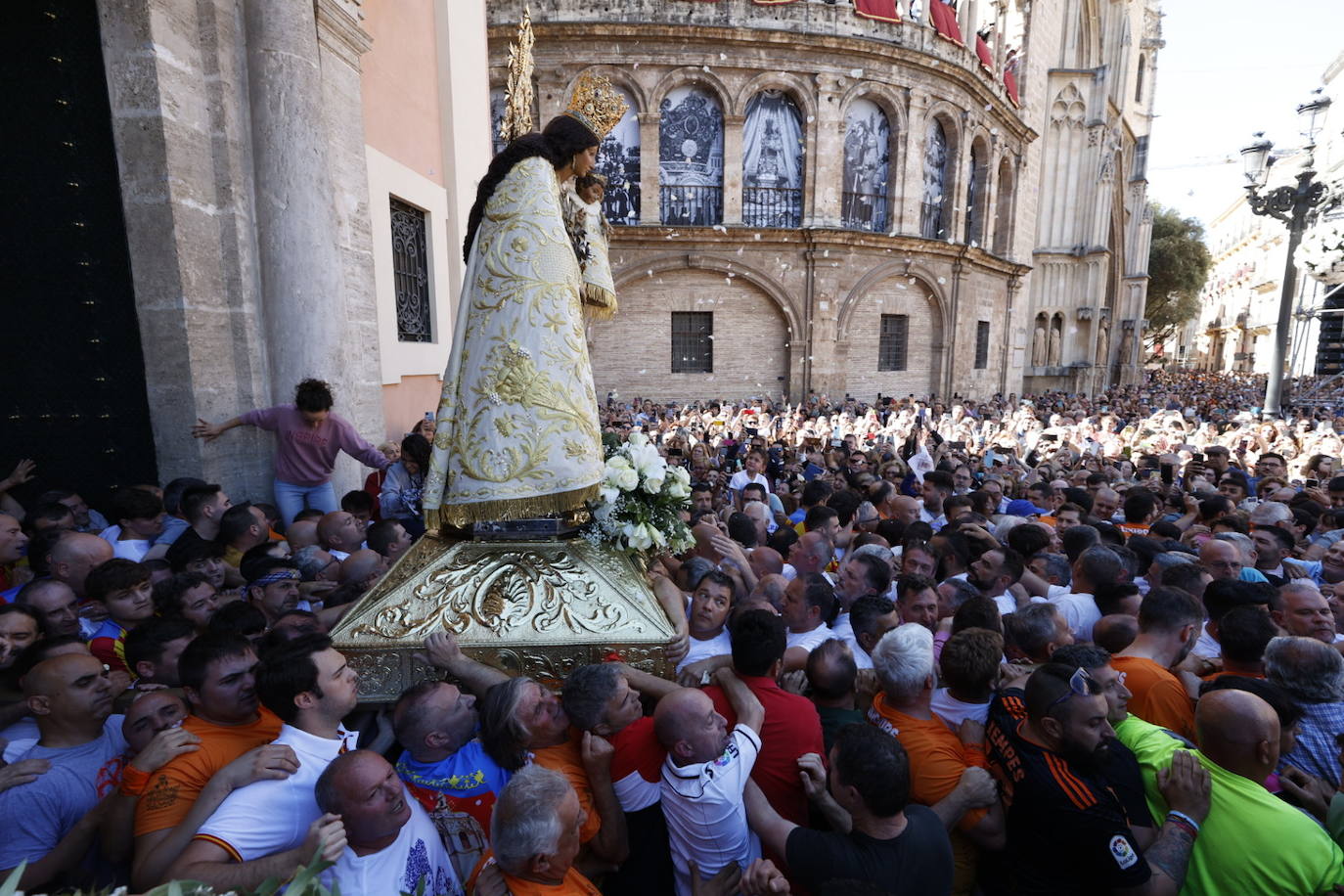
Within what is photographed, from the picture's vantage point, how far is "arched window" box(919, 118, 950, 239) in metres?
19.2

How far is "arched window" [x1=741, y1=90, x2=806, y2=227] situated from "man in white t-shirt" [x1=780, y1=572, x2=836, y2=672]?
1601 cm

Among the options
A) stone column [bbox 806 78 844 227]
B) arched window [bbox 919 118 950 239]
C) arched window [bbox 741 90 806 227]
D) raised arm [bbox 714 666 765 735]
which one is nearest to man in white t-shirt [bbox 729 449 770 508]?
raised arm [bbox 714 666 765 735]

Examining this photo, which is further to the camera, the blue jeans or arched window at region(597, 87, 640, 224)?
arched window at region(597, 87, 640, 224)

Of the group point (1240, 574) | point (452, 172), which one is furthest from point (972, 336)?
point (1240, 574)

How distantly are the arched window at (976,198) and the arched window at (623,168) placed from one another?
35.0 feet

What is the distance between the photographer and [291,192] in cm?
469

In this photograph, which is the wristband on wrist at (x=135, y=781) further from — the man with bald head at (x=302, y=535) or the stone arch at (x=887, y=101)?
the stone arch at (x=887, y=101)

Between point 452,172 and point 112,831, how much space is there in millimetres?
7382

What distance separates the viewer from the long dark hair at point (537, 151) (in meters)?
2.66

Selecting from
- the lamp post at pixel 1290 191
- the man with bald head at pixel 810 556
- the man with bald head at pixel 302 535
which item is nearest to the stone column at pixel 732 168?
the lamp post at pixel 1290 191

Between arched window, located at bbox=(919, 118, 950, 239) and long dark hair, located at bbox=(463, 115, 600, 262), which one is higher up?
arched window, located at bbox=(919, 118, 950, 239)

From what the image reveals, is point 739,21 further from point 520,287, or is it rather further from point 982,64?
point 520,287

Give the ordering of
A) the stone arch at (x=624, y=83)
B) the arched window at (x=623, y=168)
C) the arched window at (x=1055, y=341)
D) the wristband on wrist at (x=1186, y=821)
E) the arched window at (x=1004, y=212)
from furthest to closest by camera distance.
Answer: the arched window at (x=1055, y=341) < the arched window at (x=1004, y=212) < the arched window at (x=623, y=168) < the stone arch at (x=624, y=83) < the wristband on wrist at (x=1186, y=821)

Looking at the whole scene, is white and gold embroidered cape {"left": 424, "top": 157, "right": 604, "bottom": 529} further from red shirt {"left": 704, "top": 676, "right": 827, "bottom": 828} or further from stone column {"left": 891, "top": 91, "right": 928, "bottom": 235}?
stone column {"left": 891, "top": 91, "right": 928, "bottom": 235}
